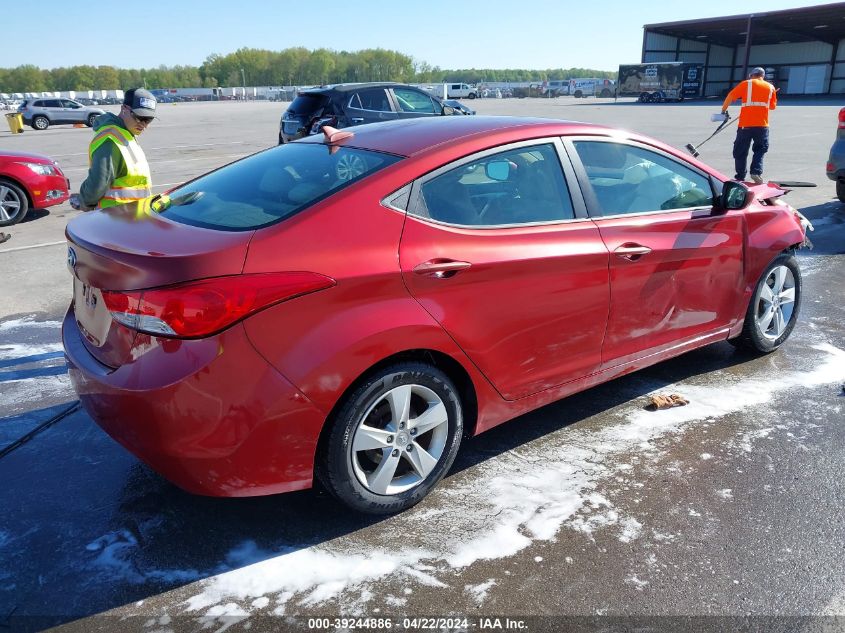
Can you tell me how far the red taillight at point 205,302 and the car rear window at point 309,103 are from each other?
12.3 m

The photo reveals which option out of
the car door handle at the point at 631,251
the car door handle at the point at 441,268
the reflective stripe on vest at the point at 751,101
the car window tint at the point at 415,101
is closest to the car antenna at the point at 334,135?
the car door handle at the point at 441,268

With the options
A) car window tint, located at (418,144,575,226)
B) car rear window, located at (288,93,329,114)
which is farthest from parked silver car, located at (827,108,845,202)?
car rear window, located at (288,93,329,114)

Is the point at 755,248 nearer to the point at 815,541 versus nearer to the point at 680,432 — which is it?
the point at 680,432

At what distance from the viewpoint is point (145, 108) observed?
4582 millimetres

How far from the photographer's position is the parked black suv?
13.7 m

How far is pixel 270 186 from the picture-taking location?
3152 mm

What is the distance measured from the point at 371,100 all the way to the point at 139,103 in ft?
32.7

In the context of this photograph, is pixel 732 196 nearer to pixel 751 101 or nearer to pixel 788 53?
pixel 751 101

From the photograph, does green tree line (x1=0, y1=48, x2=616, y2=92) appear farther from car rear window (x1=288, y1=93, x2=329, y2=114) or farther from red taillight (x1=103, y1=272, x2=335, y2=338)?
red taillight (x1=103, y1=272, x2=335, y2=338)

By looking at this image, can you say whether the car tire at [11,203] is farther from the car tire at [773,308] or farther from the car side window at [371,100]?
the car tire at [773,308]

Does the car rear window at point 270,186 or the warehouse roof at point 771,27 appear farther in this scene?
the warehouse roof at point 771,27

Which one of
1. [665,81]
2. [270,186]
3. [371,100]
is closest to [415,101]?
[371,100]

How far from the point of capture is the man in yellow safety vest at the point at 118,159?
4469 mm

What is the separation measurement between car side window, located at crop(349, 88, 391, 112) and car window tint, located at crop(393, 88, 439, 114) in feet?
1.59
